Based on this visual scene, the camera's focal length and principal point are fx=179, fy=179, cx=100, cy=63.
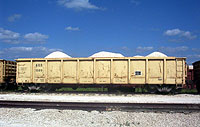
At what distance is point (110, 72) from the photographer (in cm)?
1402

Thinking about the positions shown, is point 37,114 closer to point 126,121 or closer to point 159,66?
point 126,121

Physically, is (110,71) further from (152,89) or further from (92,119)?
(92,119)

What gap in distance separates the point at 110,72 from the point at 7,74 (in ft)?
31.5

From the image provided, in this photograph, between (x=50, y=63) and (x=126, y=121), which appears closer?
(x=126, y=121)

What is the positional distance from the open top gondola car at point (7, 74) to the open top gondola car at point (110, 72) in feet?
7.16

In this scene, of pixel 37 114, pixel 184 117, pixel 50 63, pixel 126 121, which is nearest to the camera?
pixel 126 121

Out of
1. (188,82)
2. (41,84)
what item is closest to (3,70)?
(41,84)

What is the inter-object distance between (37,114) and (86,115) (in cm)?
195

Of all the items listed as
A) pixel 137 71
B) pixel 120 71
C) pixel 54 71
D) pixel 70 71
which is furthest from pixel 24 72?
pixel 137 71

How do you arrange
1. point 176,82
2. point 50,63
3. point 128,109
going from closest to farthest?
point 128,109, point 176,82, point 50,63

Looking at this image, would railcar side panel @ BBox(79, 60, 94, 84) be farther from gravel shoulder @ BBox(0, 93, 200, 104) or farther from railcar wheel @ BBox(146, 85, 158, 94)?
railcar wheel @ BBox(146, 85, 158, 94)

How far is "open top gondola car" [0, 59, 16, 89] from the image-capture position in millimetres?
15713

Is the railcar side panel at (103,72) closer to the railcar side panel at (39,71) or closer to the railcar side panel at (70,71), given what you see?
the railcar side panel at (70,71)

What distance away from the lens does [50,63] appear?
49.0ft
